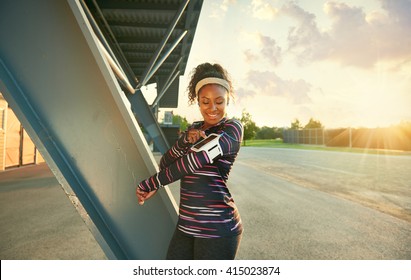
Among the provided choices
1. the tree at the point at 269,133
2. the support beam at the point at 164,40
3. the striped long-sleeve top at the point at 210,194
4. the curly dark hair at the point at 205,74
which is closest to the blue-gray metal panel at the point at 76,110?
the striped long-sleeve top at the point at 210,194

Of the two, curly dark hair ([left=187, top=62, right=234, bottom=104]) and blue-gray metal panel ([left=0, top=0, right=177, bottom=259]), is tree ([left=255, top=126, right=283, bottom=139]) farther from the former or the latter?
blue-gray metal panel ([left=0, top=0, right=177, bottom=259])

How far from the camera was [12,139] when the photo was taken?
1088 centimetres

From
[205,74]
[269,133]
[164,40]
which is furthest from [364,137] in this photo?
[269,133]

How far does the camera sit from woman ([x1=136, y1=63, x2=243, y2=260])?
122 cm

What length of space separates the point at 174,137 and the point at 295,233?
1263cm

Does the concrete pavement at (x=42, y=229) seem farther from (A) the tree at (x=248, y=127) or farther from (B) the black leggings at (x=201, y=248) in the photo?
(A) the tree at (x=248, y=127)

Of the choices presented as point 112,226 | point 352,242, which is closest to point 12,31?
point 112,226

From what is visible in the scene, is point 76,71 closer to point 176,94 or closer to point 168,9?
point 168,9

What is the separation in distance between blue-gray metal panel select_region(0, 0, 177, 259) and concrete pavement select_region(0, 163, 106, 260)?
81.4 inches

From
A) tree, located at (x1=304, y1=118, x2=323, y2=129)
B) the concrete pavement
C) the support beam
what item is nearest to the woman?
the concrete pavement

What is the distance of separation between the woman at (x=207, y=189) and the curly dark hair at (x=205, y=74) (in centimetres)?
1

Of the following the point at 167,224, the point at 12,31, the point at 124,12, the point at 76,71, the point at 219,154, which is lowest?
the point at 167,224

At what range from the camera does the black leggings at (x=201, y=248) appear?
1.25 m

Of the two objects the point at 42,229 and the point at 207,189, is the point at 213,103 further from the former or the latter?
the point at 42,229
